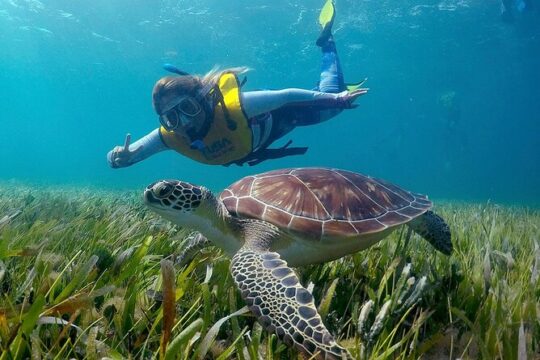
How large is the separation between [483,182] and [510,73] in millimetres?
46548

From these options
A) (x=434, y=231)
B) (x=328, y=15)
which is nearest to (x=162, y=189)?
(x=434, y=231)

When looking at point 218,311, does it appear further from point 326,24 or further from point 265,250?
point 326,24

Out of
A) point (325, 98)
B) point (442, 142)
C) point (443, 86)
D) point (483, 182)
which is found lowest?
point (483, 182)

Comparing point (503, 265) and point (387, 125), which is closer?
point (503, 265)

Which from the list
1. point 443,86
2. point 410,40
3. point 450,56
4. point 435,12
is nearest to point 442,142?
point 443,86

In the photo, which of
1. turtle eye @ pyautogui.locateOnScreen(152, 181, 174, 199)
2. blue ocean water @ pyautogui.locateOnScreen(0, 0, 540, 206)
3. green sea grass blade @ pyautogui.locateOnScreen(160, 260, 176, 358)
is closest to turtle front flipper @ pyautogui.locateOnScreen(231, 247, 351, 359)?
green sea grass blade @ pyautogui.locateOnScreen(160, 260, 176, 358)

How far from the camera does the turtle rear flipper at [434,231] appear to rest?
2.86 meters

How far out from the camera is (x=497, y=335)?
1.19m

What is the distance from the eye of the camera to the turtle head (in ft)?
7.15

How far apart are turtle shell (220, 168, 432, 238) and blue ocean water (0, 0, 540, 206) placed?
19389 millimetres

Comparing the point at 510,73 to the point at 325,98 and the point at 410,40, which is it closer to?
the point at 410,40

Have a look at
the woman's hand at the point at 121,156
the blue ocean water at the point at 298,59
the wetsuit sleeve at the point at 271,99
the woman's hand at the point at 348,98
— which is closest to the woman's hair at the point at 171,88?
the wetsuit sleeve at the point at 271,99

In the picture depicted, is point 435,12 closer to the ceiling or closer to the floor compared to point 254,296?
closer to the ceiling

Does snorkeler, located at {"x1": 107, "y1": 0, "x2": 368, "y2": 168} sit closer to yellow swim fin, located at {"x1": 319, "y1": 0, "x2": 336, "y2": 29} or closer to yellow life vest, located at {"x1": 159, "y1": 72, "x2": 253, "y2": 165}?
yellow life vest, located at {"x1": 159, "y1": 72, "x2": 253, "y2": 165}
